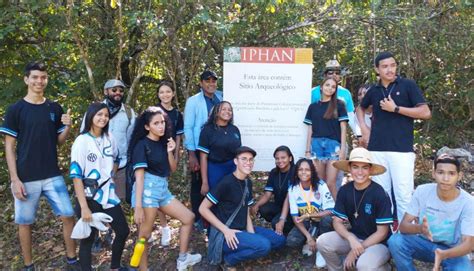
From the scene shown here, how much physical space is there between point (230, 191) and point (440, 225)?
2071 mm

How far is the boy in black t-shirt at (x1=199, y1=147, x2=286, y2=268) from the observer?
4.85m

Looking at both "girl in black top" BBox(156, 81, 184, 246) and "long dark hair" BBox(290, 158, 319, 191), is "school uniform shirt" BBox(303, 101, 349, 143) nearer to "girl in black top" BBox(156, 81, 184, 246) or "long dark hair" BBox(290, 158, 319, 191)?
"long dark hair" BBox(290, 158, 319, 191)

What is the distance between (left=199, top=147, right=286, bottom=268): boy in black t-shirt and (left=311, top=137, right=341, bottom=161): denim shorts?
986 mm

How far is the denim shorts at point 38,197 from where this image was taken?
15.4 ft

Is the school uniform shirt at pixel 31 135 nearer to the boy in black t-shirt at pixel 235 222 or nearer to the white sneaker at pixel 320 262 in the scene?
the boy in black t-shirt at pixel 235 222

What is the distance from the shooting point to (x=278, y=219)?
5352mm

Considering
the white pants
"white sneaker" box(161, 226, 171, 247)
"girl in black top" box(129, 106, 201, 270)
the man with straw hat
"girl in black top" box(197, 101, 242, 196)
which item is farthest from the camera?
"white sneaker" box(161, 226, 171, 247)

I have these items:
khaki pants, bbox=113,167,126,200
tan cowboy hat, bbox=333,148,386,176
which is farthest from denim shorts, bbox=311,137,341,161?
khaki pants, bbox=113,167,126,200

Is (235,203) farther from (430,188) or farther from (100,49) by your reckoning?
(100,49)

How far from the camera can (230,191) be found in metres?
4.97

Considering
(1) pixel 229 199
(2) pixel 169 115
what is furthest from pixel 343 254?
(2) pixel 169 115

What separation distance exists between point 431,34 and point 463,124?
6.18ft

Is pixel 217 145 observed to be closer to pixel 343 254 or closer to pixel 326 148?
pixel 326 148

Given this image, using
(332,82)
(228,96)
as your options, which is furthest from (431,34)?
(228,96)
